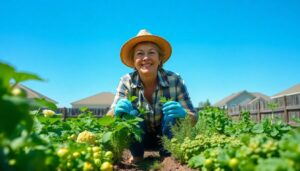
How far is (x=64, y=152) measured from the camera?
1.37 meters

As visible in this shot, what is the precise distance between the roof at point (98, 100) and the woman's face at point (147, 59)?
104 ft

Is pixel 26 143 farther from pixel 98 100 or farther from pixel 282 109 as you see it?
pixel 98 100

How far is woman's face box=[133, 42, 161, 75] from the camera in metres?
3.66

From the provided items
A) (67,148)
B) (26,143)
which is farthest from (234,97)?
(26,143)

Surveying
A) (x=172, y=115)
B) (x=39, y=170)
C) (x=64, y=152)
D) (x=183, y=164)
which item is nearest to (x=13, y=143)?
(x=39, y=170)

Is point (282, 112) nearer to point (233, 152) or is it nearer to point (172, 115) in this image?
point (172, 115)

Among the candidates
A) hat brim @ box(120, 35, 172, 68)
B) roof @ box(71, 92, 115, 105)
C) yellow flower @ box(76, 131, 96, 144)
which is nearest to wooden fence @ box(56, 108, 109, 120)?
hat brim @ box(120, 35, 172, 68)

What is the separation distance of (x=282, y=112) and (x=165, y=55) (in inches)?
194

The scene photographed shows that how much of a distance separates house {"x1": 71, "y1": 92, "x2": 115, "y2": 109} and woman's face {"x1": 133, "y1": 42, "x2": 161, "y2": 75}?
31630 mm

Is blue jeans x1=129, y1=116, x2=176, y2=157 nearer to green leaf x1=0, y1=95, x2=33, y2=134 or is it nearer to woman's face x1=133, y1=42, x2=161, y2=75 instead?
woman's face x1=133, y1=42, x2=161, y2=75

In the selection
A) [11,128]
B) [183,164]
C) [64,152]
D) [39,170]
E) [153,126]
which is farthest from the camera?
[153,126]

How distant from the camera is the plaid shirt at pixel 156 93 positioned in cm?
386

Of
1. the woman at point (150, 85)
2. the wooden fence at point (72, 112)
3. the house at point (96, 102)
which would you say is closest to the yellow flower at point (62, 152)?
the woman at point (150, 85)

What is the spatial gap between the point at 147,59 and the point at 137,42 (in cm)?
45
